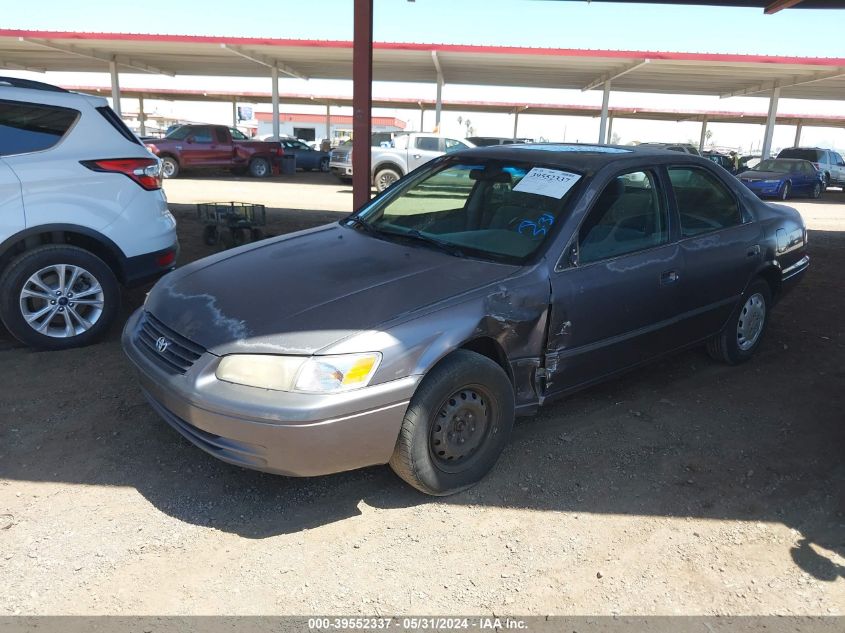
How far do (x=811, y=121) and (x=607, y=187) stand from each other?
153 feet

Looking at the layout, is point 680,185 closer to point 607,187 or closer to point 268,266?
point 607,187

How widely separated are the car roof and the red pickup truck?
18.7 m

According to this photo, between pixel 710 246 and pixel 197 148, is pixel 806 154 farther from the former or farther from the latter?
pixel 710 246

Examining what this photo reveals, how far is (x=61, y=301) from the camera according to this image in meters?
4.56

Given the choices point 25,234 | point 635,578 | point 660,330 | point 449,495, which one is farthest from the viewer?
point 25,234

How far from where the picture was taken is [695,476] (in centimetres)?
335

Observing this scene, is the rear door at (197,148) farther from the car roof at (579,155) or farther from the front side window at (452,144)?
the car roof at (579,155)

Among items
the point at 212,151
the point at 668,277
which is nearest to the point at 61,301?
the point at 668,277

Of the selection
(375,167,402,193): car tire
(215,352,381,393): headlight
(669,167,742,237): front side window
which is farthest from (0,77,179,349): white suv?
(375,167,402,193): car tire

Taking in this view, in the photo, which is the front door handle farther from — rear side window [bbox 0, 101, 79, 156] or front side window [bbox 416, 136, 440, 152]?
front side window [bbox 416, 136, 440, 152]

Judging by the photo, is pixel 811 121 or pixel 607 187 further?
pixel 811 121

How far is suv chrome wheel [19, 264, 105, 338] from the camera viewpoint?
14.7 feet

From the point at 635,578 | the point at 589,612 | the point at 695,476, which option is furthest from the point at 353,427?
the point at 695,476

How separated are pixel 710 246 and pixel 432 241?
188 cm
